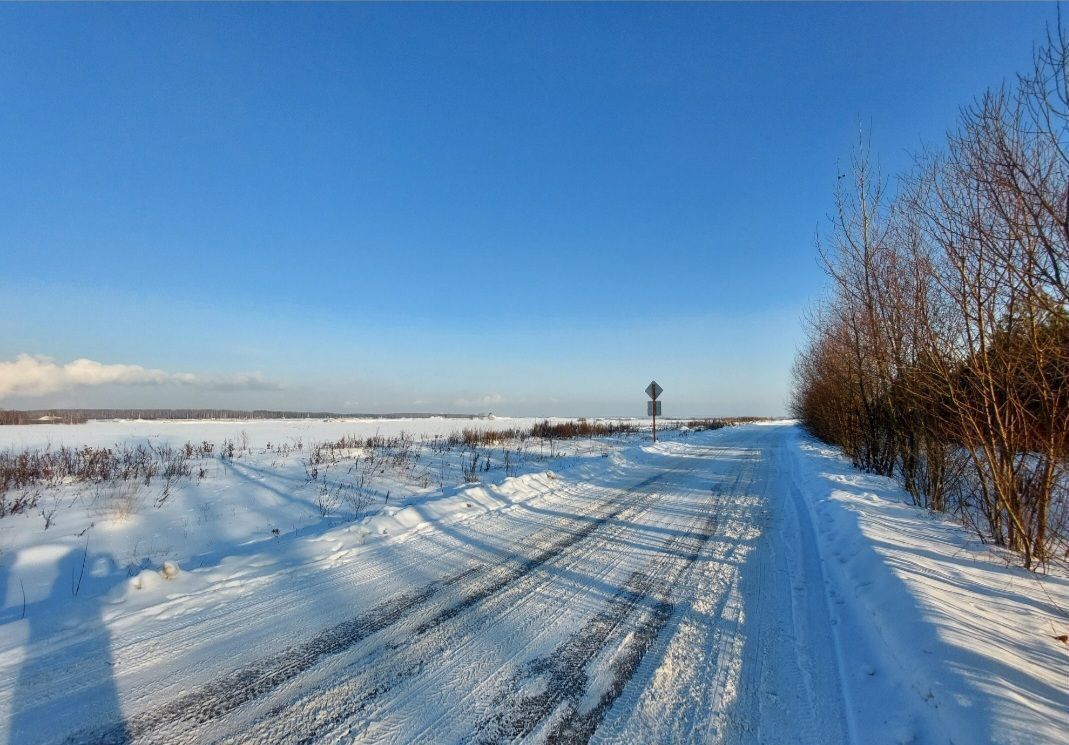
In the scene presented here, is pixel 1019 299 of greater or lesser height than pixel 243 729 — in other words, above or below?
above

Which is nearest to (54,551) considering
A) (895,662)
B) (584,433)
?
(895,662)

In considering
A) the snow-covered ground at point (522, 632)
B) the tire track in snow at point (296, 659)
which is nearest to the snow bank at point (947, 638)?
the snow-covered ground at point (522, 632)

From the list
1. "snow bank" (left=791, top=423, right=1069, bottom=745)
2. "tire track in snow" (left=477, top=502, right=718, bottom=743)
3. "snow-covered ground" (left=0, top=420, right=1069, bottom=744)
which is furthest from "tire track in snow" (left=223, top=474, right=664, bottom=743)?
"snow bank" (left=791, top=423, right=1069, bottom=745)

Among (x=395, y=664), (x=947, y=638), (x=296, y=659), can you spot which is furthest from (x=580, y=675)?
(x=947, y=638)

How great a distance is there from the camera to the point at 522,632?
3.57 meters

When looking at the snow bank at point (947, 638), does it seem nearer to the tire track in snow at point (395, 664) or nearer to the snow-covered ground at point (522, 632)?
the snow-covered ground at point (522, 632)

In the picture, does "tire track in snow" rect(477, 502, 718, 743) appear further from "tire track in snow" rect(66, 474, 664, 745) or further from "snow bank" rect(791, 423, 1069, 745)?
"snow bank" rect(791, 423, 1069, 745)

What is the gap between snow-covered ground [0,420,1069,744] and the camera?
99.7 inches

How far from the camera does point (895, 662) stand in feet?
10.2

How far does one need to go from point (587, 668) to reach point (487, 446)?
705 inches

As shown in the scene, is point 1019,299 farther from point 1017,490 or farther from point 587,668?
point 587,668

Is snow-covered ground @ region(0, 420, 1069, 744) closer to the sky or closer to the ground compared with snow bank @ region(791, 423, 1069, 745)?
closer to the ground

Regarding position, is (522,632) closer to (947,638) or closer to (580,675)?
(580,675)

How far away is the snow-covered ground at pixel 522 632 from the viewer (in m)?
2.53
